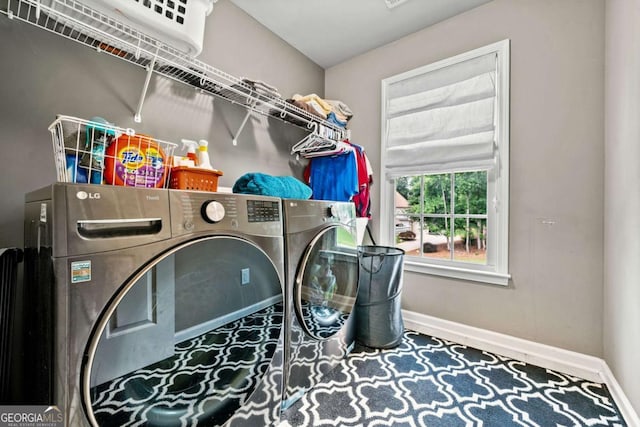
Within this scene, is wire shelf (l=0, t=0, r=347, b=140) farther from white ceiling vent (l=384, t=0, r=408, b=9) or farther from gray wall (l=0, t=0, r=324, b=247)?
white ceiling vent (l=384, t=0, r=408, b=9)

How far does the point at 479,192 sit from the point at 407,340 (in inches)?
46.6

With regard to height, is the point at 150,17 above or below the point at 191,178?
above

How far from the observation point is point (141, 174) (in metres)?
0.90

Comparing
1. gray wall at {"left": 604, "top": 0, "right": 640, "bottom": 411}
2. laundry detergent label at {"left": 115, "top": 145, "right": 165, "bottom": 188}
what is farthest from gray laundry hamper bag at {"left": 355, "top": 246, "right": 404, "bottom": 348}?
laundry detergent label at {"left": 115, "top": 145, "right": 165, "bottom": 188}

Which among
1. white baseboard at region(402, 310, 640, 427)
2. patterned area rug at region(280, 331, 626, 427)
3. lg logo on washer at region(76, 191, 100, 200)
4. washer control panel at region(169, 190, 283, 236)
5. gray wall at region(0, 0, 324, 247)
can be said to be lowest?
→ patterned area rug at region(280, 331, 626, 427)

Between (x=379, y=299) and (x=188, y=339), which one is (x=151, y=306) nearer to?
(x=188, y=339)

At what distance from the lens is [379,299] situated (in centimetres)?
175

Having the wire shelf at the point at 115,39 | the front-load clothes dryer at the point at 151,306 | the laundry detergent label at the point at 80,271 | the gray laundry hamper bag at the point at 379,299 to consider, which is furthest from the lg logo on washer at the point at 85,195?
the gray laundry hamper bag at the point at 379,299

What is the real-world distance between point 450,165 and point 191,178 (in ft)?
5.73

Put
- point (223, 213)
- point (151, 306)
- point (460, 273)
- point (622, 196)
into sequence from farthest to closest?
1. point (460, 273)
2. point (622, 196)
3. point (223, 213)
4. point (151, 306)

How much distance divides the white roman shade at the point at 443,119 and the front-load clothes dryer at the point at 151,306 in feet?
4.88

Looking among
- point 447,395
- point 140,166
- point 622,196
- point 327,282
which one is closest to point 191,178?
point 140,166

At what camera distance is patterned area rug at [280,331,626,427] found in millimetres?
1171

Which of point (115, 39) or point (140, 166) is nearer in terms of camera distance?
point (140, 166)
